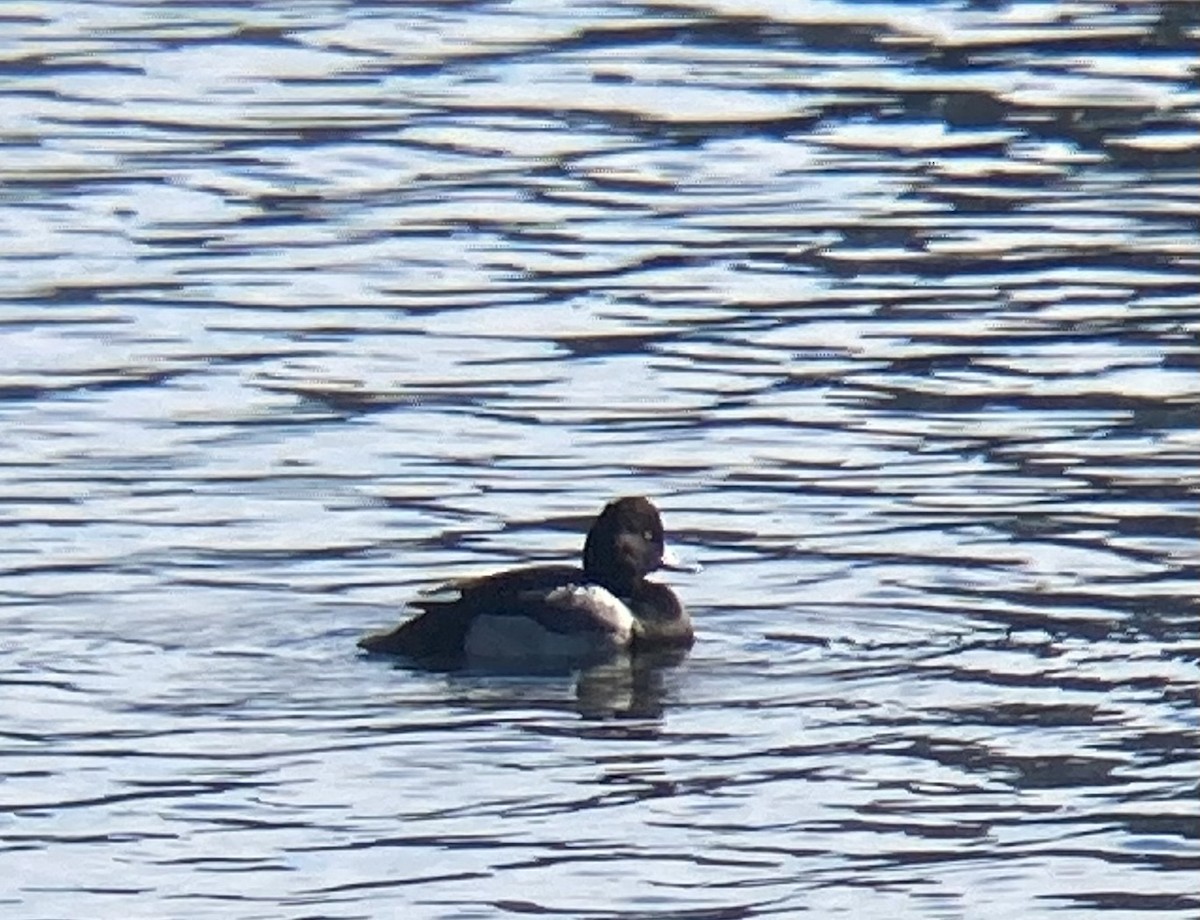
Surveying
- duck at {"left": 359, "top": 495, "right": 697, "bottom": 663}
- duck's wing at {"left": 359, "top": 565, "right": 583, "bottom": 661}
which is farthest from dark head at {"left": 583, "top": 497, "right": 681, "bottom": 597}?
duck's wing at {"left": 359, "top": 565, "right": 583, "bottom": 661}

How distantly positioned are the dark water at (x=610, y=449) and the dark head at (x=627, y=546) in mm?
377

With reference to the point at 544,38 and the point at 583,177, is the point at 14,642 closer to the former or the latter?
the point at 583,177

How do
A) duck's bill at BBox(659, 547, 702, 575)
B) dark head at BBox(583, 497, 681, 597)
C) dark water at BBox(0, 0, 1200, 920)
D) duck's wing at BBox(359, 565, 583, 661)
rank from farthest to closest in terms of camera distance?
duck's bill at BBox(659, 547, 702, 575) < dark head at BBox(583, 497, 681, 597) < duck's wing at BBox(359, 565, 583, 661) < dark water at BBox(0, 0, 1200, 920)

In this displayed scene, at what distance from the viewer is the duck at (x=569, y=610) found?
49.7 feet

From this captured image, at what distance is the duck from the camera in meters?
15.2

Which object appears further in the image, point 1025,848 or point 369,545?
point 369,545

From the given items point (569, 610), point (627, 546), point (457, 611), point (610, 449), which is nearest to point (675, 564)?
point (627, 546)

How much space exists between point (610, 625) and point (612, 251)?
22.4 ft

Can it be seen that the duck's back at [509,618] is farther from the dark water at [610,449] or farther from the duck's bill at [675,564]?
the duck's bill at [675,564]

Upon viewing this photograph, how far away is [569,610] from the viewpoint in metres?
15.6

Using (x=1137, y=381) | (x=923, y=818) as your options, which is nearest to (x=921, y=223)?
(x=1137, y=381)

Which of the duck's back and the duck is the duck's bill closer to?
the duck

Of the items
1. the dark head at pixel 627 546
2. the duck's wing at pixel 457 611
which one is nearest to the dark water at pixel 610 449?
the duck's wing at pixel 457 611

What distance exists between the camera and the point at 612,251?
22.3 meters
